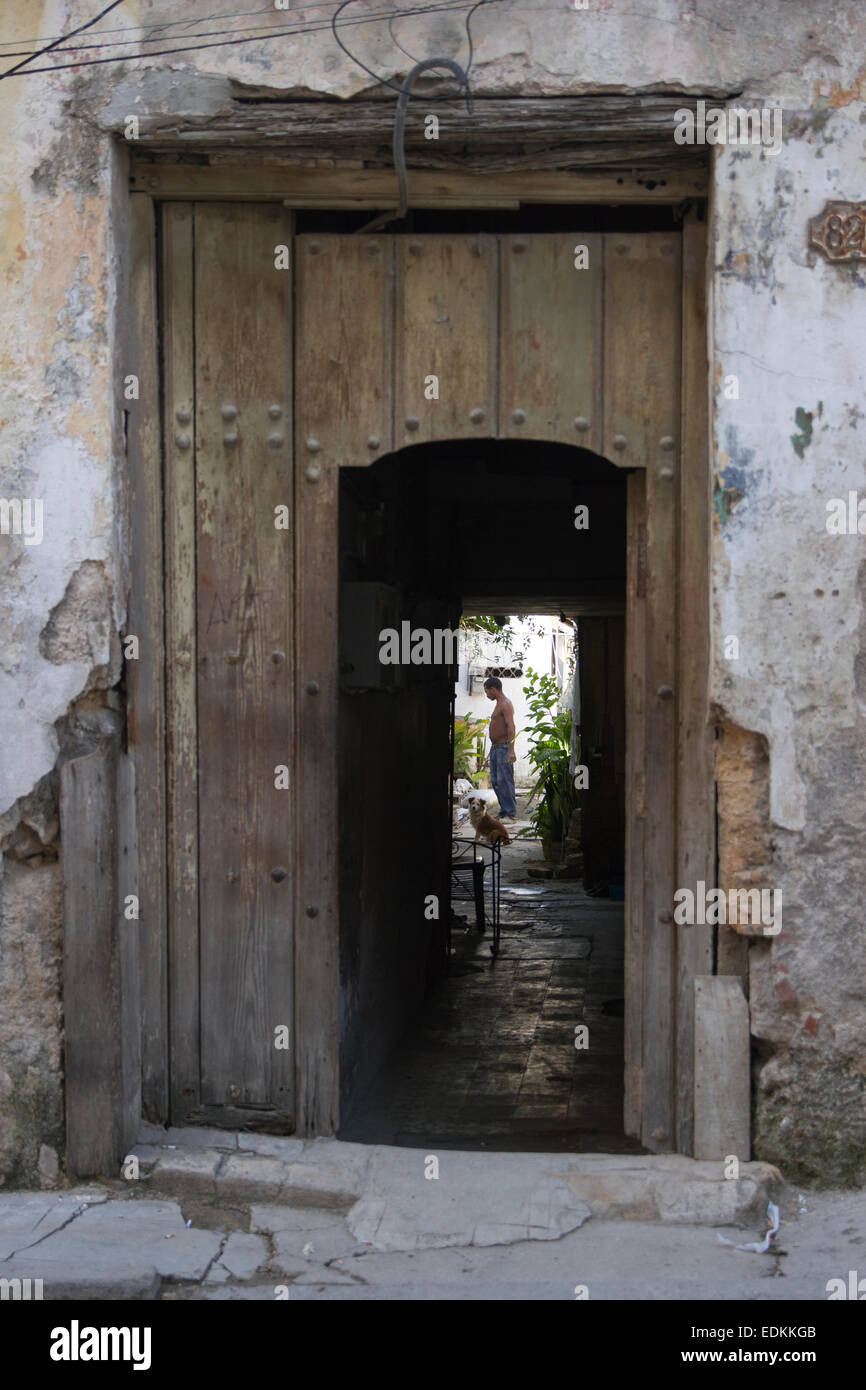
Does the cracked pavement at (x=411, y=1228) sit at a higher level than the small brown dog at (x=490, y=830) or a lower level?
lower

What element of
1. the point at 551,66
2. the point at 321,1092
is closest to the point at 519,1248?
the point at 321,1092

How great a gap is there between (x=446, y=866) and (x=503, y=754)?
782 centimetres

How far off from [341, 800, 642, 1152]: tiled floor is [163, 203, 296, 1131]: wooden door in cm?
72

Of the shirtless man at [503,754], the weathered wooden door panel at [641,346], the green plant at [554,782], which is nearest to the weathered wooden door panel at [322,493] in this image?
the weathered wooden door panel at [641,346]

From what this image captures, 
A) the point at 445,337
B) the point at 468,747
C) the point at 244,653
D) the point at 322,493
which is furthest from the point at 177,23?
the point at 468,747

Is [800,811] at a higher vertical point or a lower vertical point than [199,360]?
lower

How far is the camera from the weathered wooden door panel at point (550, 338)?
385cm

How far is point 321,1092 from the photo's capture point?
156 inches

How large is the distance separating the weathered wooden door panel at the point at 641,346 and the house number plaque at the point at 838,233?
48cm

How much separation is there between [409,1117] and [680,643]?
7.32 feet

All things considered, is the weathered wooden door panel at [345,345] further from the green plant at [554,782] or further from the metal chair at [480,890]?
the green plant at [554,782]

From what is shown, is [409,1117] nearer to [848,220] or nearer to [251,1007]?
[251,1007]

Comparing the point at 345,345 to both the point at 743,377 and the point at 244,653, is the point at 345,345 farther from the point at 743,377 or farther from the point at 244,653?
the point at 743,377

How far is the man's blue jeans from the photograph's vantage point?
15594 mm
